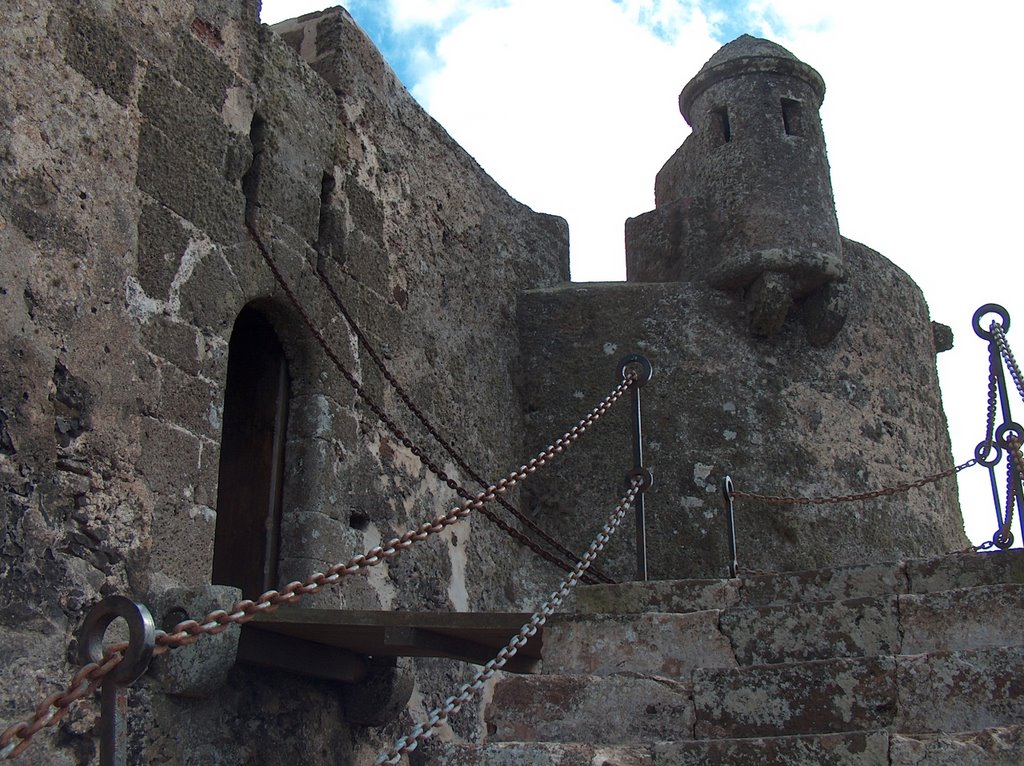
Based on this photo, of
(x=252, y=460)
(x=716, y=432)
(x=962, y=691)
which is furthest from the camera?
(x=716, y=432)

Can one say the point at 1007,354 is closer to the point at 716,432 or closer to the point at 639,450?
the point at 639,450

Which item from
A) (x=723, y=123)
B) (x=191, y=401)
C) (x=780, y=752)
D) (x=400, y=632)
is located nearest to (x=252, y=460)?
(x=191, y=401)

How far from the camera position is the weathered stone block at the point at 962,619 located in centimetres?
342

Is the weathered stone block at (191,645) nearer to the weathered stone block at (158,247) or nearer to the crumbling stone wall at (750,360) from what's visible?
the weathered stone block at (158,247)

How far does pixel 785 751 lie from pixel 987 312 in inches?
113

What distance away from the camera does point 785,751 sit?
307 cm

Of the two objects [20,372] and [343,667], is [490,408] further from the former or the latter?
[20,372]

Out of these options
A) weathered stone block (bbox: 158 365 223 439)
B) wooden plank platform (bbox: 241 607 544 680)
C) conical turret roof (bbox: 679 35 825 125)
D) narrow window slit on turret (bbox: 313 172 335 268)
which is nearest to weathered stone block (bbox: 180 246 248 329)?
weathered stone block (bbox: 158 365 223 439)

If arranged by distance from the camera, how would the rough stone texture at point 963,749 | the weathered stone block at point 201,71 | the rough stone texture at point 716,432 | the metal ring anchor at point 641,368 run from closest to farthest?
the rough stone texture at point 963,749
the weathered stone block at point 201,71
the metal ring anchor at point 641,368
the rough stone texture at point 716,432

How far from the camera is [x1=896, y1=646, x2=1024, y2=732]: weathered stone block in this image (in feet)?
10.2

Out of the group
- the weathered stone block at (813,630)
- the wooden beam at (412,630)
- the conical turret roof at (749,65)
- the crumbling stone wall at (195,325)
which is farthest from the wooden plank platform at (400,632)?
the conical turret roof at (749,65)

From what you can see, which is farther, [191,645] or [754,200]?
[754,200]

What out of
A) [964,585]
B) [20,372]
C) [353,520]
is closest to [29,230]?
[20,372]

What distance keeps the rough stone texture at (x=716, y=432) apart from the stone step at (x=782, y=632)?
10.6 feet
